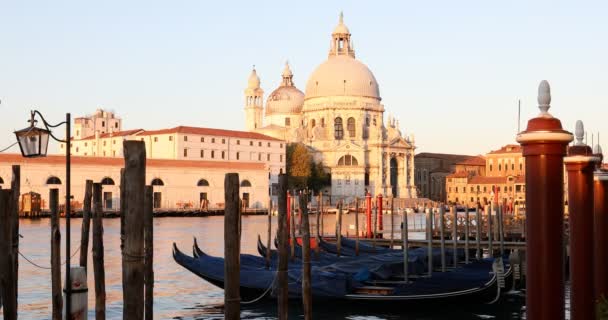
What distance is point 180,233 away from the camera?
30438mm

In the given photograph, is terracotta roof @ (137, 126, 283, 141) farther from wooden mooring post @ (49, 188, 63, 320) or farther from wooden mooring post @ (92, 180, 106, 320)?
wooden mooring post @ (49, 188, 63, 320)

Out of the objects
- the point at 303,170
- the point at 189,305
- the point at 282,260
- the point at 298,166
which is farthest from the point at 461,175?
the point at 282,260

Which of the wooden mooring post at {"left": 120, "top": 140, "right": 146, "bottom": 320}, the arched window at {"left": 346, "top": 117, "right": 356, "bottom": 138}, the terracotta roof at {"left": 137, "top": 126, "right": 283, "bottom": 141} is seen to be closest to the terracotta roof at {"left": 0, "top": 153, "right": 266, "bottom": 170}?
the terracotta roof at {"left": 137, "top": 126, "right": 283, "bottom": 141}

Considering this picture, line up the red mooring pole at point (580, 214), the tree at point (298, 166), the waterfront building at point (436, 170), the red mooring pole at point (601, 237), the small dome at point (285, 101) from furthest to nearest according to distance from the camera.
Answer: the waterfront building at point (436, 170)
the small dome at point (285, 101)
the tree at point (298, 166)
the red mooring pole at point (601, 237)
the red mooring pole at point (580, 214)

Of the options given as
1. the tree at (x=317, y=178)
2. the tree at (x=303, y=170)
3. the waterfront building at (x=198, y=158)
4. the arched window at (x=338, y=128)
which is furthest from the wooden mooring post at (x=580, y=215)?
the arched window at (x=338, y=128)

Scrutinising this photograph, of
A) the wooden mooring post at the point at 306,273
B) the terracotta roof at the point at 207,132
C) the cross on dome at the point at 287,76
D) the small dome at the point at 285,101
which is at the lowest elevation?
the wooden mooring post at the point at 306,273

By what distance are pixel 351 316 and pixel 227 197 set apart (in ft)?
18.3

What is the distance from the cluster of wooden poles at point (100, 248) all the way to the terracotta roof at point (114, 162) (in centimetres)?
3180

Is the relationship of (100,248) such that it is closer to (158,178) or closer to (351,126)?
(158,178)

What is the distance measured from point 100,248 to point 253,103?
6872 centimetres

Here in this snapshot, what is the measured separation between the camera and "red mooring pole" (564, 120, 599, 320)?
12.8 ft

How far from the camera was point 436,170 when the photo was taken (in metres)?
82.1

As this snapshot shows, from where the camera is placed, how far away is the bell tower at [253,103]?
76.0m

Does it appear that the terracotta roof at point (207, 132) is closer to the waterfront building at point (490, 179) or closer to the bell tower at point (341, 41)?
the bell tower at point (341, 41)
